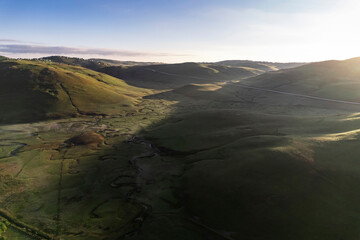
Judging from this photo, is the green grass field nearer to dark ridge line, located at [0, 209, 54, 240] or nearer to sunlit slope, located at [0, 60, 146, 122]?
dark ridge line, located at [0, 209, 54, 240]

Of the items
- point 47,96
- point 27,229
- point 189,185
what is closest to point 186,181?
point 189,185

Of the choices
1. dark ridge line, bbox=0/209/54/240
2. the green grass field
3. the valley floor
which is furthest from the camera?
the green grass field

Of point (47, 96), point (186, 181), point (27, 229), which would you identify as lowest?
point (27, 229)

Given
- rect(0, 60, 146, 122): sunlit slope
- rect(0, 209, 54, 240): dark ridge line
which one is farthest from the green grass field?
rect(0, 60, 146, 122): sunlit slope

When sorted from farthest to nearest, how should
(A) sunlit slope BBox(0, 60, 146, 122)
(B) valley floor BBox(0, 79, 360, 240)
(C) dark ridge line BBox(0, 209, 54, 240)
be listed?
1. (A) sunlit slope BBox(0, 60, 146, 122)
2. (B) valley floor BBox(0, 79, 360, 240)
3. (C) dark ridge line BBox(0, 209, 54, 240)

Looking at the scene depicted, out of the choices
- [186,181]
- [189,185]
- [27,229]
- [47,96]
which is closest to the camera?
[27,229]

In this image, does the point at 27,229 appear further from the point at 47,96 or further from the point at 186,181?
the point at 47,96

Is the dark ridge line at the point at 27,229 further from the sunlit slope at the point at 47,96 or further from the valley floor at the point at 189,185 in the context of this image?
the sunlit slope at the point at 47,96

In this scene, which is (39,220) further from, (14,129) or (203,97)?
(203,97)
